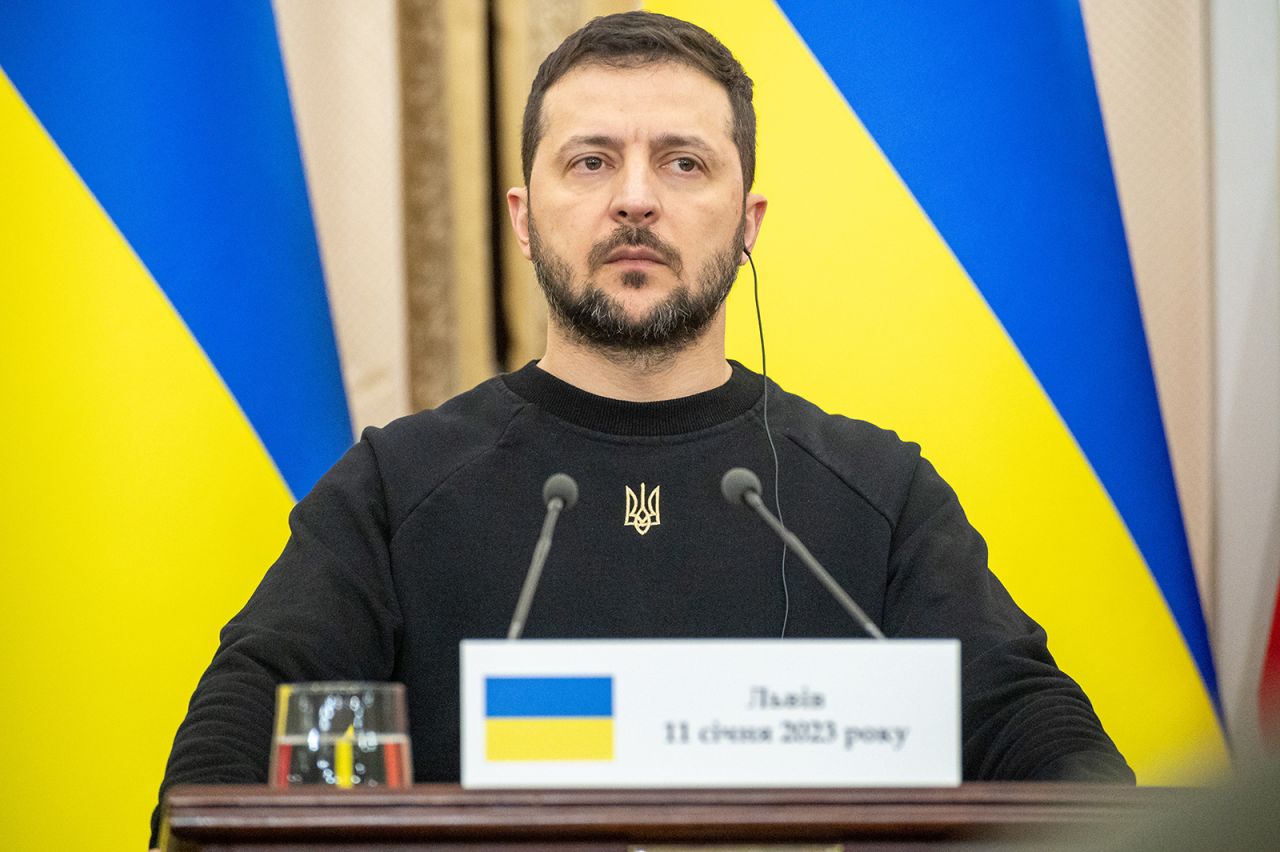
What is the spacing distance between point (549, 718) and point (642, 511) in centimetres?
98

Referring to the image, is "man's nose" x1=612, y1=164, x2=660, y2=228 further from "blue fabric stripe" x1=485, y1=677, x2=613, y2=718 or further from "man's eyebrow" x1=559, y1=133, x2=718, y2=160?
"blue fabric stripe" x1=485, y1=677, x2=613, y2=718

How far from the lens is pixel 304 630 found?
6.02 feet

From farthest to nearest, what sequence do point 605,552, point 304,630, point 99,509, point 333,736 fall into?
1. point 99,509
2. point 605,552
3. point 304,630
4. point 333,736

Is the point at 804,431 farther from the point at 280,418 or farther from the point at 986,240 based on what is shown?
the point at 280,418

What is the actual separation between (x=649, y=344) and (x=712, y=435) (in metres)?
0.16

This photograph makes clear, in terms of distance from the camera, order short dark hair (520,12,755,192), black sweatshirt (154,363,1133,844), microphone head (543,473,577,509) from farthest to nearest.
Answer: short dark hair (520,12,755,192) → black sweatshirt (154,363,1133,844) → microphone head (543,473,577,509)

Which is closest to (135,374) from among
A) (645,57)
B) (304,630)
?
(304,630)

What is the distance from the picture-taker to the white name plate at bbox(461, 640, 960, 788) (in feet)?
3.31

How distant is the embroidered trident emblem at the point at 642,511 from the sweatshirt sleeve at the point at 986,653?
1.09ft

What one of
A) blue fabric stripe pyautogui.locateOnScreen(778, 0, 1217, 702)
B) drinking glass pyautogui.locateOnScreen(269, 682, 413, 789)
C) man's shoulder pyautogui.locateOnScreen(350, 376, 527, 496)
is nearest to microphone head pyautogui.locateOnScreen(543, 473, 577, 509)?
drinking glass pyautogui.locateOnScreen(269, 682, 413, 789)

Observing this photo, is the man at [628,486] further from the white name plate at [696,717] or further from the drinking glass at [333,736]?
the white name plate at [696,717]

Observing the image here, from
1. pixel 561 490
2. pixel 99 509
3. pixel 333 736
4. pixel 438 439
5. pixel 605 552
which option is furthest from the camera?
pixel 99 509

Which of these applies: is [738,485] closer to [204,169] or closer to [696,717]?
[696,717]

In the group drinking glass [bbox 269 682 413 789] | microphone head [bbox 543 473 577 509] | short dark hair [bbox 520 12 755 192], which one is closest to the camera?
drinking glass [bbox 269 682 413 789]
